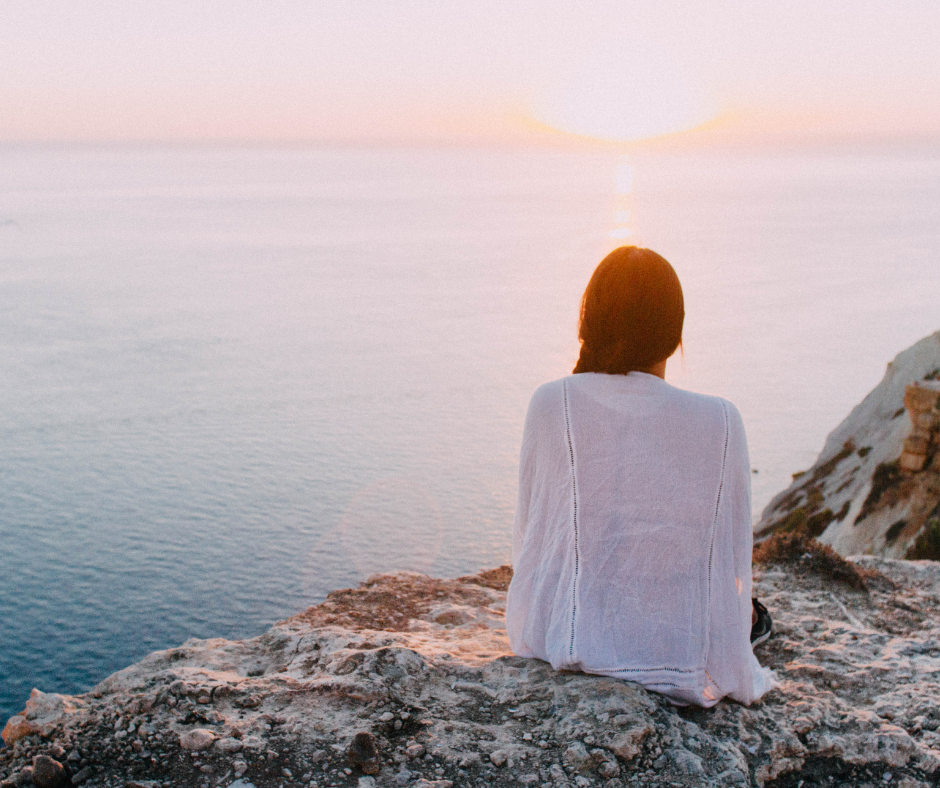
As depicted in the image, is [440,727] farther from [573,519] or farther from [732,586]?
[732,586]

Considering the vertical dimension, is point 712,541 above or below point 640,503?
below

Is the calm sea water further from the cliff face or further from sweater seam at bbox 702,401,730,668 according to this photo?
the cliff face

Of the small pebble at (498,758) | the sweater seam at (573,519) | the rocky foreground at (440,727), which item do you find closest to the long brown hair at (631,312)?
the sweater seam at (573,519)

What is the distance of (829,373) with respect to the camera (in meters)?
51.4

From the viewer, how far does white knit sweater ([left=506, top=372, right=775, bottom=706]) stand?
170 inches

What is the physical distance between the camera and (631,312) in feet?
13.9

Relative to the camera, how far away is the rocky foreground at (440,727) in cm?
409

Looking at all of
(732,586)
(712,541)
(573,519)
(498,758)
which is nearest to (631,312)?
(573,519)

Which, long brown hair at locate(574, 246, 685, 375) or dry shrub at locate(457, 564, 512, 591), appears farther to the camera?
dry shrub at locate(457, 564, 512, 591)

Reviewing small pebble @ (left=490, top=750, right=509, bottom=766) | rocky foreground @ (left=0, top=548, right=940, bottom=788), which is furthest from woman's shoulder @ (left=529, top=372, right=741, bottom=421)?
small pebble @ (left=490, top=750, right=509, bottom=766)

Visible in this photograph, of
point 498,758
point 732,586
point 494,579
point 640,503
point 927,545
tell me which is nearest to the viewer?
point 498,758

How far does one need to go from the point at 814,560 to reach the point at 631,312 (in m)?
5.49

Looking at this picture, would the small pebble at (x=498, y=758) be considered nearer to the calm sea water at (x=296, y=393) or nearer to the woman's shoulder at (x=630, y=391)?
the woman's shoulder at (x=630, y=391)

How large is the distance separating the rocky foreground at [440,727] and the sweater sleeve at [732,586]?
21cm
